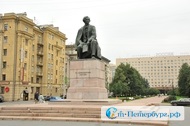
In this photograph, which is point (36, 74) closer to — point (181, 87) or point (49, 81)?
point (49, 81)

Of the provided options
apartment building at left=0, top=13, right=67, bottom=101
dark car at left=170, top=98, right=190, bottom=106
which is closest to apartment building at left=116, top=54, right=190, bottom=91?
apartment building at left=0, top=13, right=67, bottom=101

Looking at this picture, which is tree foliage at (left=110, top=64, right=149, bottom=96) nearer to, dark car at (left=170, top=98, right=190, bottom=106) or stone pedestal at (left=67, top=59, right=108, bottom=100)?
dark car at (left=170, top=98, right=190, bottom=106)

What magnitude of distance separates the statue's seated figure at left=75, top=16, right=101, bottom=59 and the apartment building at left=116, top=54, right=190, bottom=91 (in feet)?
466

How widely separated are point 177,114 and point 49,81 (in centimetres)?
5030

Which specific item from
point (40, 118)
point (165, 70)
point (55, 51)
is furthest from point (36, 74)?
point (165, 70)

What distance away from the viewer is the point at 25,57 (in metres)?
52.9

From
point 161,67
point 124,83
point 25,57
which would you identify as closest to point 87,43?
point 25,57

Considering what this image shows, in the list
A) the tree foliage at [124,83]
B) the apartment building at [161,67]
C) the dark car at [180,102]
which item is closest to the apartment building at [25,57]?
the tree foliage at [124,83]

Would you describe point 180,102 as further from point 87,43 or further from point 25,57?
point 25,57

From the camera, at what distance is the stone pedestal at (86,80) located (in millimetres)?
17312

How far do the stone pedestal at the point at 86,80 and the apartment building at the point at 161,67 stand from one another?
143122 mm

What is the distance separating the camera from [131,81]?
7494 centimetres

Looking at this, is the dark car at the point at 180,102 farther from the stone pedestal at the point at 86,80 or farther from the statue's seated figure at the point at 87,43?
the statue's seated figure at the point at 87,43

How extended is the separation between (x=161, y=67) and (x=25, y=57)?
121m
